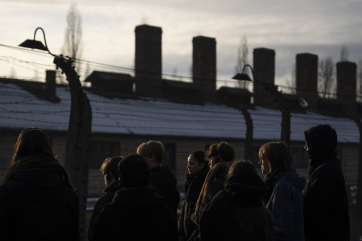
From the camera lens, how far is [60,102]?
22.6 metres

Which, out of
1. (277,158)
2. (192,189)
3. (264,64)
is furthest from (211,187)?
(264,64)

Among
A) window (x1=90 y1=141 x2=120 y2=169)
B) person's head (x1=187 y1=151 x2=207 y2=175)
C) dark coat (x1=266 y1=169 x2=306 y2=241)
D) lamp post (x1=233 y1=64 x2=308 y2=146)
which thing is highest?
lamp post (x1=233 y1=64 x2=308 y2=146)

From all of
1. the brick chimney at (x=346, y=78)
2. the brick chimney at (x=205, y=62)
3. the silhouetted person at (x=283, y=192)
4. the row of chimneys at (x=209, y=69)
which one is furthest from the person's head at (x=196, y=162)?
the brick chimney at (x=346, y=78)

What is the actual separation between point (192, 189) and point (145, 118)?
16780 millimetres

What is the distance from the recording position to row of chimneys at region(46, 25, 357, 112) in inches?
1089

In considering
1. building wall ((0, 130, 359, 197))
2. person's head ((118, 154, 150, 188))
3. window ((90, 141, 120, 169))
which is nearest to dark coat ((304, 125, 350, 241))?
person's head ((118, 154, 150, 188))

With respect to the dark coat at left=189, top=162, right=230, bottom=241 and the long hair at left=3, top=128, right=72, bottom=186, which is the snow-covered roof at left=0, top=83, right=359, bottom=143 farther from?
the long hair at left=3, top=128, right=72, bottom=186

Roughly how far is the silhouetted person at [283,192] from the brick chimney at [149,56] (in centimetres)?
2285

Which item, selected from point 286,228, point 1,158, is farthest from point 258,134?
point 286,228

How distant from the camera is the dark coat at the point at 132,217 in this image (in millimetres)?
3504

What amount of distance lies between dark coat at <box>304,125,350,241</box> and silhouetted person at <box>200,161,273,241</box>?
1.04 metres

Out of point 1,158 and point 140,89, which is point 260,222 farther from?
point 140,89

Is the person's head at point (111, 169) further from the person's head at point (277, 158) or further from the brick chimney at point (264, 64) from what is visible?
the brick chimney at point (264, 64)

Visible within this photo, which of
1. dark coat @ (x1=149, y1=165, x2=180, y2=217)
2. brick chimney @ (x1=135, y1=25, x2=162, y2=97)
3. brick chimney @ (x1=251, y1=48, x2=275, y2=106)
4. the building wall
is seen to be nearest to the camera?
dark coat @ (x1=149, y1=165, x2=180, y2=217)
